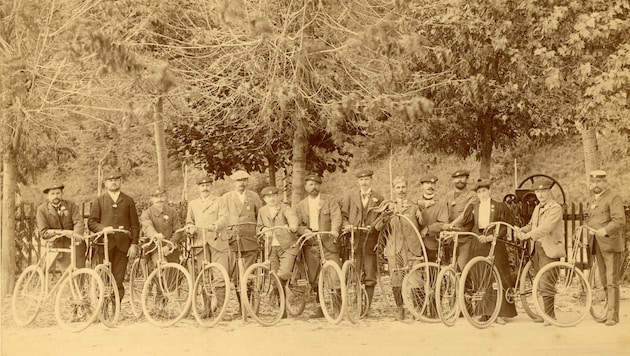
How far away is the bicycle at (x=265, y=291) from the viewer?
970 cm

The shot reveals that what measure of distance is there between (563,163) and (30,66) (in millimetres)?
11398

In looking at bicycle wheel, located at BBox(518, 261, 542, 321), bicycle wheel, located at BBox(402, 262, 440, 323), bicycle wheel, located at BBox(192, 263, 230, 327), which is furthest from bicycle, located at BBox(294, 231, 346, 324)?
bicycle wheel, located at BBox(518, 261, 542, 321)

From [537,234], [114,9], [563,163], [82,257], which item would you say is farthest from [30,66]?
[563,163]

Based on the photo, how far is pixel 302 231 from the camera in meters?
10.1

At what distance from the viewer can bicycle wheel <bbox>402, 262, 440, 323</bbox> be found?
975 centimetres

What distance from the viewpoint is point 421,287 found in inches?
388

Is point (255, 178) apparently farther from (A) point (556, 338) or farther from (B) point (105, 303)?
(A) point (556, 338)

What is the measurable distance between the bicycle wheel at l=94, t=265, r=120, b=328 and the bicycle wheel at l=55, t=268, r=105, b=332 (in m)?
0.13

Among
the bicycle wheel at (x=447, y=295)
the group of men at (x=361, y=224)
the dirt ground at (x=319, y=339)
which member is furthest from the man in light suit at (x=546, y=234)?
the bicycle wheel at (x=447, y=295)

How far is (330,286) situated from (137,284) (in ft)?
8.31

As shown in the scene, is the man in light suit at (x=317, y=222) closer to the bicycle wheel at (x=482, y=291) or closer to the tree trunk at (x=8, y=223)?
the bicycle wheel at (x=482, y=291)

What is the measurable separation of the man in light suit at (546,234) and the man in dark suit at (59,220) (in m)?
5.09

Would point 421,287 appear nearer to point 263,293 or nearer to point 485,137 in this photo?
point 263,293

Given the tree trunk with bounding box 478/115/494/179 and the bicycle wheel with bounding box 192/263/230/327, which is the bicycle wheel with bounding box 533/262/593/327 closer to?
the tree trunk with bounding box 478/115/494/179
